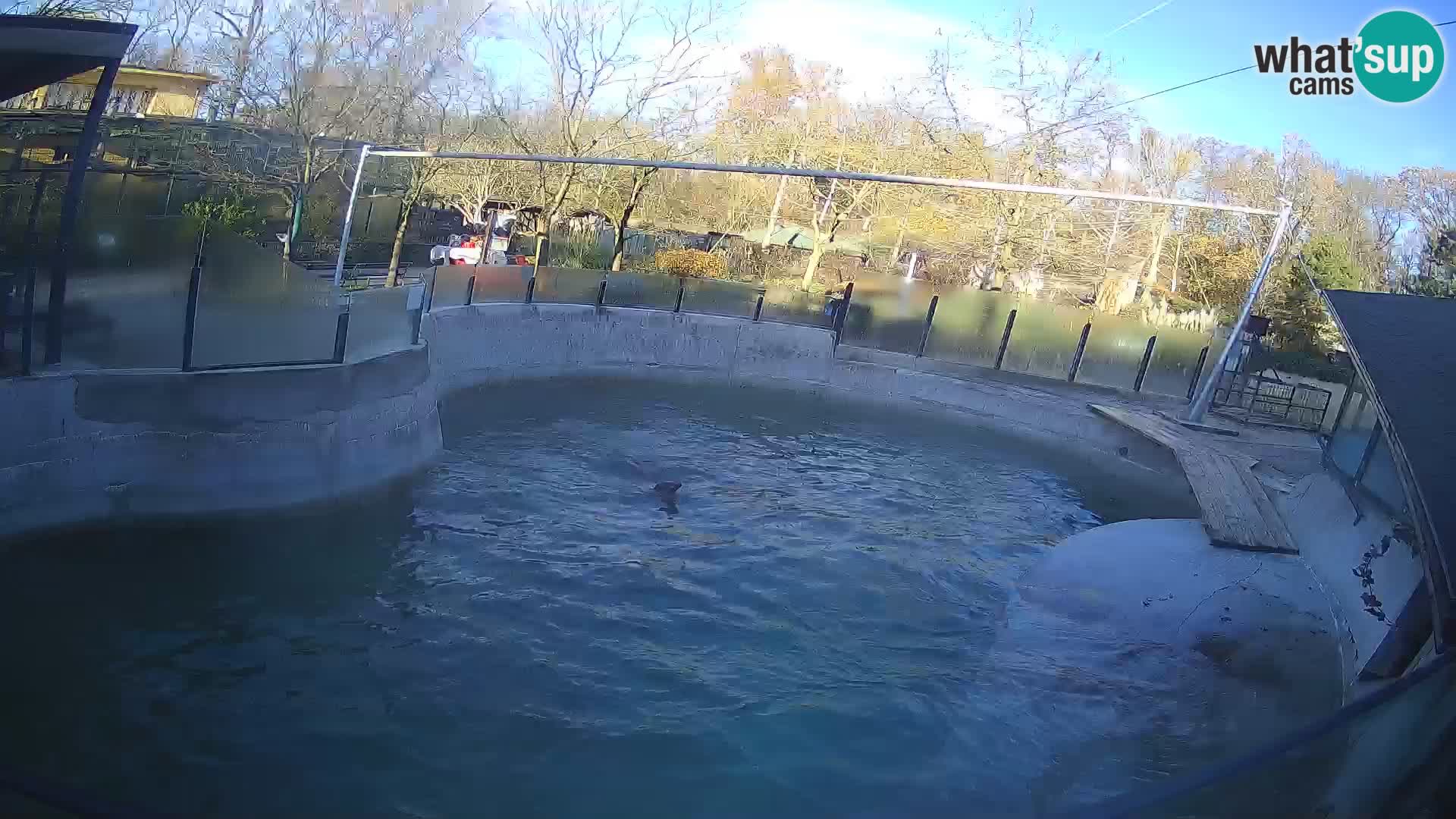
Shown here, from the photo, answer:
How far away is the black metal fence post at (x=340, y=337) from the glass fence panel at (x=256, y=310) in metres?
0.04

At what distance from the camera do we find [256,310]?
34.3 ft

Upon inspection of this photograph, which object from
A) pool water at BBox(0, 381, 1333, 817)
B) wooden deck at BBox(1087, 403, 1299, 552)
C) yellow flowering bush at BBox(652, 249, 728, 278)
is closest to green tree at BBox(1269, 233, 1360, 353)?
wooden deck at BBox(1087, 403, 1299, 552)

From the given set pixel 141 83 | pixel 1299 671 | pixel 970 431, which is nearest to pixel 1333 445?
pixel 1299 671

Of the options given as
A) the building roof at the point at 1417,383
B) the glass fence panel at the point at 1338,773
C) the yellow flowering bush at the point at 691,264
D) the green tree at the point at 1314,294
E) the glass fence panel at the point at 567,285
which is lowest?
the glass fence panel at the point at 567,285

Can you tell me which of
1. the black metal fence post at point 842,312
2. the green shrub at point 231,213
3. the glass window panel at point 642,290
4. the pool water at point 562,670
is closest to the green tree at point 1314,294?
the black metal fence post at point 842,312

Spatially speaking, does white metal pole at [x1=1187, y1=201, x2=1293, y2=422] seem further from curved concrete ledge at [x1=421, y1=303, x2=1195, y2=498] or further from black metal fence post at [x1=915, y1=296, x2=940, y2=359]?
black metal fence post at [x1=915, y1=296, x2=940, y2=359]

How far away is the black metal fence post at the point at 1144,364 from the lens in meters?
21.1

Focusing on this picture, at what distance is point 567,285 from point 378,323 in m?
8.12

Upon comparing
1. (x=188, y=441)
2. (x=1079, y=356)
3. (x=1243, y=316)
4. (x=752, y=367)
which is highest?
(x=1243, y=316)

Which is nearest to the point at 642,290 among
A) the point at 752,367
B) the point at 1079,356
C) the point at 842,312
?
the point at 752,367

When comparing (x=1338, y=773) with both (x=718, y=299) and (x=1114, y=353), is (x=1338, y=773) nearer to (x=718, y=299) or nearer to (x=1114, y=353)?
(x=718, y=299)

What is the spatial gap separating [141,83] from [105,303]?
1259cm

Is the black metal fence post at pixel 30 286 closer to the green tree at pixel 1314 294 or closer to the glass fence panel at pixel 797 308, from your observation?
the glass fence panel at pixel 797 308

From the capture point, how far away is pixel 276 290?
10781 millimetres
